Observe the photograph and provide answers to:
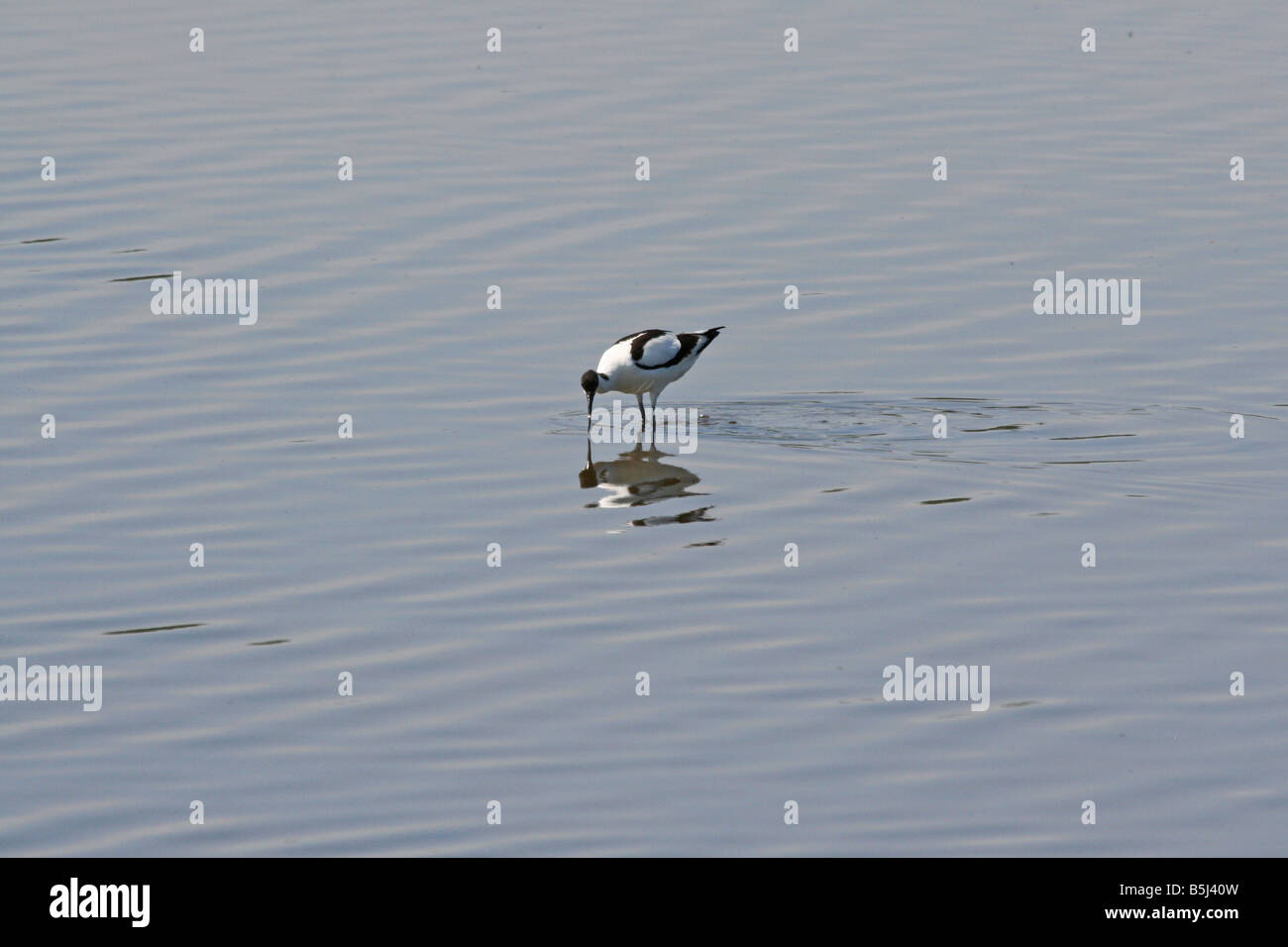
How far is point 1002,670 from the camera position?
10.7 m

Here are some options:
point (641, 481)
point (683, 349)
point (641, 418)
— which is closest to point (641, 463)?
point (641, 481)

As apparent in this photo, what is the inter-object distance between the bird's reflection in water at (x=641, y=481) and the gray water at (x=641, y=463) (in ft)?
0.18

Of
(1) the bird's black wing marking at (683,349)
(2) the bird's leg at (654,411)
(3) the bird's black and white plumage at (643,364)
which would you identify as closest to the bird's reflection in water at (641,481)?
(2) the bird's leg at (654,411)

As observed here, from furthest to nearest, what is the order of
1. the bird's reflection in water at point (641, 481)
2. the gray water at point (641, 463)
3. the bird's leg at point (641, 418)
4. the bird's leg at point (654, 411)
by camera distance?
1. the bird's leg at point (641, 418)
2. the bird's leg at point (654, 411)
3. the bird's reflection in water at point (641, 481)
4. the gray water at point (641, 463)

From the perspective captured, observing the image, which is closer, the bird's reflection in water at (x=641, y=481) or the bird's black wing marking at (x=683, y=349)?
the bird's reflection in water at (x=641, y=481)

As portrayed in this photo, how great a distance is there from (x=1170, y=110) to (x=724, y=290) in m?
9.94

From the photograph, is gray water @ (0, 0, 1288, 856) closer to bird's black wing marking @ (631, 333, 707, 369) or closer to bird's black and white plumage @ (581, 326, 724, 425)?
bird's black and white plumage @ (581, 326, 724, 425)

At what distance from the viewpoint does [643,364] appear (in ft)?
51.9

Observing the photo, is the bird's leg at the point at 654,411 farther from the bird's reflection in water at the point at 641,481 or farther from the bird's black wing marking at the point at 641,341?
the bird's black wing marking at the point at 641,341

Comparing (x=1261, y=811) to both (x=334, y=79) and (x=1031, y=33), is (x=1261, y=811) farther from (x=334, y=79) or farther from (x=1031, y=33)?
(x=1031, y=33)

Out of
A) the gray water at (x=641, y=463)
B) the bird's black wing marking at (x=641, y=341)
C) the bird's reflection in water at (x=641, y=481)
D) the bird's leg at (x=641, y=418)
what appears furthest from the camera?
the bird's leg at (x=641, y=418)

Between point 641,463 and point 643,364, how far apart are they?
3.08 feet

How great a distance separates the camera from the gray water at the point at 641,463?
9453mm

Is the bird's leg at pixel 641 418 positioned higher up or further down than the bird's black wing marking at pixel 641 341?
further down
